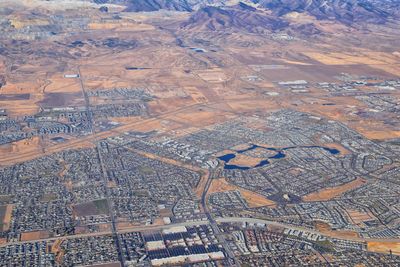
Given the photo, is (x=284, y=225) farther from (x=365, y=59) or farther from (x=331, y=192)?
(x=365, y=59)

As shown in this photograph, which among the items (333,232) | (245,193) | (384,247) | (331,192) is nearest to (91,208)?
(245,193)

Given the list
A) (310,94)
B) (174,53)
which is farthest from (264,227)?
(174,53)

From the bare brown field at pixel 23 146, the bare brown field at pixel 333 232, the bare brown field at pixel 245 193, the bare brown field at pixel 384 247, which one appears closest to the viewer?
the bare brown field at pixel 384 247

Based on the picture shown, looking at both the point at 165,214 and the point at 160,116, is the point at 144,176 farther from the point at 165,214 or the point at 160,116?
the point at 160,116

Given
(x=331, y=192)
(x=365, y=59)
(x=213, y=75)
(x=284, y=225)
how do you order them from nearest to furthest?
(x=284, y=225), (x=331, y=192), (x=213, y=75), (x=365, y=59)

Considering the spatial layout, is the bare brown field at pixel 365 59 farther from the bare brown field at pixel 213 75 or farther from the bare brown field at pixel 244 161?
the bare brown field at pixel 244 161

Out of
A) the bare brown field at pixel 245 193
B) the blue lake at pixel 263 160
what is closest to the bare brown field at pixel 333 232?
the bare brown field at pixel 245 193
